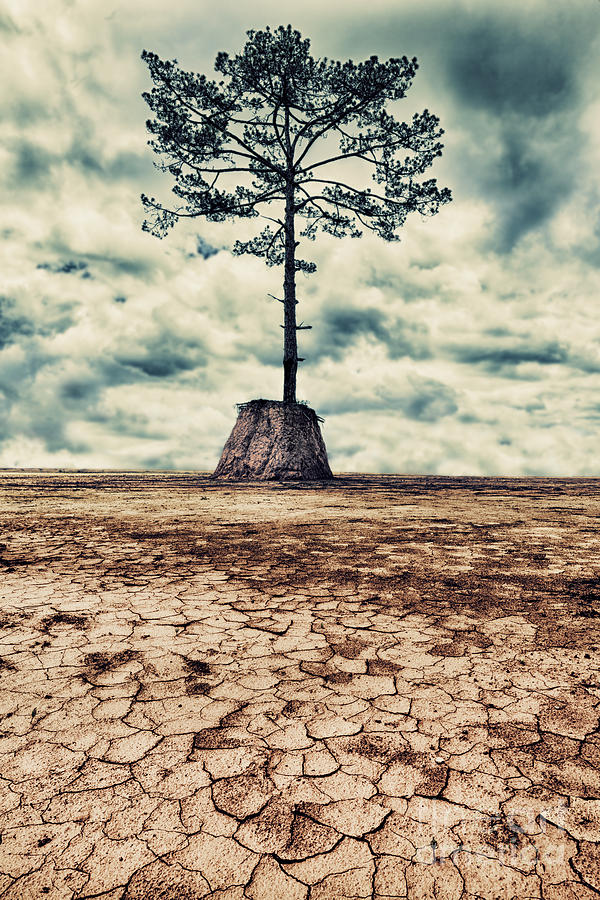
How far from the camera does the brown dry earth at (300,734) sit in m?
0.79

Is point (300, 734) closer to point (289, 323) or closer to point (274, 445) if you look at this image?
point (274, 445)

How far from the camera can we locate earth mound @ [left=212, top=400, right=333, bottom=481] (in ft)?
34.9

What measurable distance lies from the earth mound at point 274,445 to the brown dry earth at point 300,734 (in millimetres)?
7984

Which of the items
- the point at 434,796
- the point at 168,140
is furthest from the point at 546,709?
the point at 168,140

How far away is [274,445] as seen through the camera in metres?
10.8

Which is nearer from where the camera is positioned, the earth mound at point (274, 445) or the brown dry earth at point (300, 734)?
the brown dry earth at point (300, 734)

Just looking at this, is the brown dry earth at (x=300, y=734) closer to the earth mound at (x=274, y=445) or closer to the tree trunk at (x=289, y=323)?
the earth mound at (x=274, y=445)

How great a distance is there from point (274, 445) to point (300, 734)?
967cm

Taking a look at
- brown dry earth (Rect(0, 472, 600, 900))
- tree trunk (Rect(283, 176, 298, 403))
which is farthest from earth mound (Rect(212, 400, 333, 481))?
brown dry earth (Rect(0, 472, 600, 900))

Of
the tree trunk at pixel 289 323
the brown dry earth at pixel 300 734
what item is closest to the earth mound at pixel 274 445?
the tree trunk at pixel 289 323

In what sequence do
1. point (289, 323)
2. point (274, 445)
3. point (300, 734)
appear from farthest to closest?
point (289, 323), point (274, 445), point (300, 734)

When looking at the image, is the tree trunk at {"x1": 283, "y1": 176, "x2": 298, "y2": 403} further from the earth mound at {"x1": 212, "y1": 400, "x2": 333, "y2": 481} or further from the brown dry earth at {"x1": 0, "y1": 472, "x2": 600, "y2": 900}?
the brown dry earth at {"x1": 0, "y1": 472, "x2": 600, "y2": 900}

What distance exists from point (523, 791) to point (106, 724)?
934 mm

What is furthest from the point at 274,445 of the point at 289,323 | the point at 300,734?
the point at 300,734
